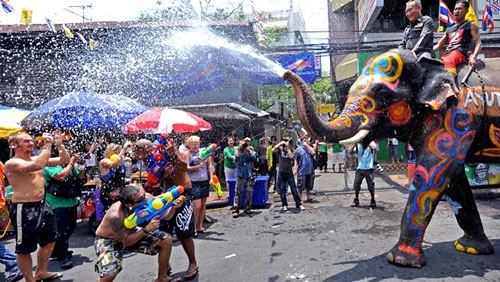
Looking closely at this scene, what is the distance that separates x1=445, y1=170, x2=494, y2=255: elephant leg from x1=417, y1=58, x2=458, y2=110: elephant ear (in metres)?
1.29

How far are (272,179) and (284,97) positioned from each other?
54.4 ft

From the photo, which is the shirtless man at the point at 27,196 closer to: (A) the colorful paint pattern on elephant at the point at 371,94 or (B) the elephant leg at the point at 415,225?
(A) the colorful paint pattern on elephant at the point at 371,94

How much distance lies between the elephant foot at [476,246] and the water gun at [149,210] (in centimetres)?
387

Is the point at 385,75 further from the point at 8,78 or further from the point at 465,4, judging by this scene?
the point at 8,78

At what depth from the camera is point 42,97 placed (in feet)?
43.8

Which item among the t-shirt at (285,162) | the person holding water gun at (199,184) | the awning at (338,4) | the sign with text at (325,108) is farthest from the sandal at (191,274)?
the awning at (338,4)

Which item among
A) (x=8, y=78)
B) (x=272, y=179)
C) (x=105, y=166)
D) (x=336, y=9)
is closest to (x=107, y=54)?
(x=8, y=78)

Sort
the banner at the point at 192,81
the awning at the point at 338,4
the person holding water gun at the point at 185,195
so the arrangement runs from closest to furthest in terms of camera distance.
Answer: the person holding water gun at the point at 185,195, the banner at the point at 192,81, the awning at the point at 338,4

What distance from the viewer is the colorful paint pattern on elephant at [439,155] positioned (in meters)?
4.26

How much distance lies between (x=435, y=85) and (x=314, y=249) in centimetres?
279

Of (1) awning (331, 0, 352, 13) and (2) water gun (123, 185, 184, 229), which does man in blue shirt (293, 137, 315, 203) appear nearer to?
(2) water gun (123, 185, 184, 229)

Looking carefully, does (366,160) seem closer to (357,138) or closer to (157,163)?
(357,138)

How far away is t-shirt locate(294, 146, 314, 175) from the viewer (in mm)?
Answer: 9461

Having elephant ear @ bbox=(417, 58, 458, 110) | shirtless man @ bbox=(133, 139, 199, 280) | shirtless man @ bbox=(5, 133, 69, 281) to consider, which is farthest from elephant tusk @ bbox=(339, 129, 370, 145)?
shirtless man @ bbox=(5, 133, 69, 281)
